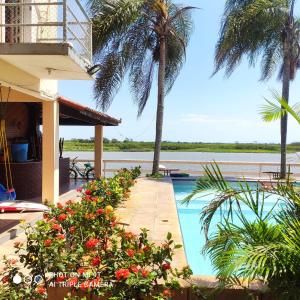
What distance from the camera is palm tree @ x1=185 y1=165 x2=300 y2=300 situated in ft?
10.7

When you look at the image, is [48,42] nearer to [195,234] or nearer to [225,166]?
[195,234]

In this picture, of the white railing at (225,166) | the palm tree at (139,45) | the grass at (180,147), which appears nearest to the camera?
the palm tree at (139,45)

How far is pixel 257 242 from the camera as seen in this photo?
11.8 ft

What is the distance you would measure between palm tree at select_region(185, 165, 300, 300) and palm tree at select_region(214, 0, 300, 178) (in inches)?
590

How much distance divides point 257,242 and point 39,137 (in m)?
12.2

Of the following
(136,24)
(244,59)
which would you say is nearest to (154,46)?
(136,24)

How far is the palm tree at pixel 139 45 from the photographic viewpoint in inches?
645

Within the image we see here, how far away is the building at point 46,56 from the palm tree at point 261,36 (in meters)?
9.56

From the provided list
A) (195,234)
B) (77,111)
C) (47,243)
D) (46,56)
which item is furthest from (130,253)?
(77,111)

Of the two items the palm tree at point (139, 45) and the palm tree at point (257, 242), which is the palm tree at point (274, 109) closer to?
the palm tree at point (257, 242)

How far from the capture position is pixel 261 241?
3.62 meters

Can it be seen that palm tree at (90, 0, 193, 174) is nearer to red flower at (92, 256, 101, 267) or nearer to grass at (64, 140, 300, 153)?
red flower at (92, 256, 101, 267)

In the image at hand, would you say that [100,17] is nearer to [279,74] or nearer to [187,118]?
[279,74]

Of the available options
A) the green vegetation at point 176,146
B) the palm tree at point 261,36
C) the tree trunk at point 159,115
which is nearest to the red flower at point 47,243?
the tree trunk at point 159,115
